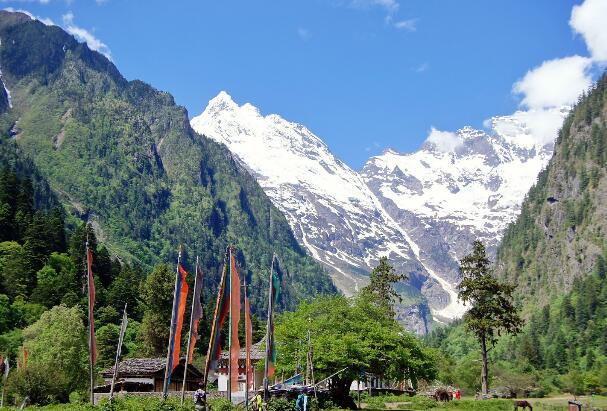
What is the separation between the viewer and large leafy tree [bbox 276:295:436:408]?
67625 mm

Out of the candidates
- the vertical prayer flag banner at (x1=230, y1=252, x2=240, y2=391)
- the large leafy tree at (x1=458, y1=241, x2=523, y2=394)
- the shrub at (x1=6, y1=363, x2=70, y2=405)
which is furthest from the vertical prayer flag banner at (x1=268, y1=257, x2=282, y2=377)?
the large leafy tree at (x1=458, y1=241, x2=523, y2=394)

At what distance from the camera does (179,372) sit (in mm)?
94625

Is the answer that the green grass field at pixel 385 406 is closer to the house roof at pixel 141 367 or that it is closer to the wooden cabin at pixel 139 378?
the house roof at pixel 141 367

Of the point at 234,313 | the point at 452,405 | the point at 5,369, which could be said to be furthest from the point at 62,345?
the point at 452,405

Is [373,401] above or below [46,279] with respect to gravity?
below

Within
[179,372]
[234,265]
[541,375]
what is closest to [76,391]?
[179,372]

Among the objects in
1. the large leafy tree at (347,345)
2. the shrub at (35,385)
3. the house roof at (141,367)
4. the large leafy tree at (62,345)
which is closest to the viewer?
the shrub at (35,385)

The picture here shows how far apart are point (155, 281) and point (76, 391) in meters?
55.2

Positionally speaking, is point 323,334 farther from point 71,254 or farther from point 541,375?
point 541,375

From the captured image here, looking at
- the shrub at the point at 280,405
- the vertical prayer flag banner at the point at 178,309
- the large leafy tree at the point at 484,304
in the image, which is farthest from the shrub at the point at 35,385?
the large leafy tree at the point at 484,304

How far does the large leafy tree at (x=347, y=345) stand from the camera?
222ft

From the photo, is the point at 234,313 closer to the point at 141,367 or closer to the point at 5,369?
the point at 5,369

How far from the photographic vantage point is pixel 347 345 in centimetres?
6756

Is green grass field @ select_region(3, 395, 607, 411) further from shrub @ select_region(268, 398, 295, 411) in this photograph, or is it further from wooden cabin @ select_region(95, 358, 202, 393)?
wooden cabin @ select_region(95, 358, 202, 393)
